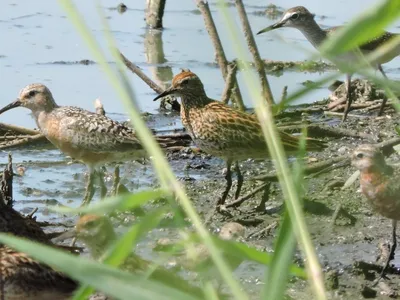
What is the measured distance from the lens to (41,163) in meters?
8.91

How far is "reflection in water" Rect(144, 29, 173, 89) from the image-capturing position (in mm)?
11898

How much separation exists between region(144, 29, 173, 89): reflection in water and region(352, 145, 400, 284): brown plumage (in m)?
5.40

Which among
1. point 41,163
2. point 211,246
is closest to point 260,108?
point 211,246

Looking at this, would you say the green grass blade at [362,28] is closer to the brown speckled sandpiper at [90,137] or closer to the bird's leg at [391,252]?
the bird's leg at [391,252]

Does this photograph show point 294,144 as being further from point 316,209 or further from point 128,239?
point 128,239

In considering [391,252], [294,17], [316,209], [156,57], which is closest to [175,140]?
[316,209]

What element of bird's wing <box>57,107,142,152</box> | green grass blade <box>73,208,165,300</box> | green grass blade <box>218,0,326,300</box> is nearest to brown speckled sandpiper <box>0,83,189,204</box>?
bird's wing <box>57,107,142,152</box>

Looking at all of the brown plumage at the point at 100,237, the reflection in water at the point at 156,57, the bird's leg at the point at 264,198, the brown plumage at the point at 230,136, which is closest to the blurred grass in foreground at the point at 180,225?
the brown plumage at the point at 100,237

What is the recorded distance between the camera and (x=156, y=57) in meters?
13.0

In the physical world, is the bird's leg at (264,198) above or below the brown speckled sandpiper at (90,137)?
below

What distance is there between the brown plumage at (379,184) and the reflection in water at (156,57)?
5399 mm

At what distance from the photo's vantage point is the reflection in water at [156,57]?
39.0 feet

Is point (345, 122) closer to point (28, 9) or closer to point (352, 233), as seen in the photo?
point (352, 233)

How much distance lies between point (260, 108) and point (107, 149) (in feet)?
21.4
